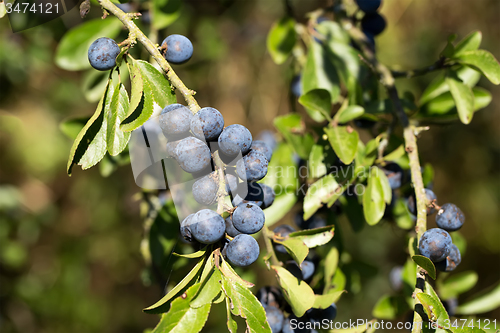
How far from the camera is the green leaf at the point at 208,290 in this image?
812 millimetres

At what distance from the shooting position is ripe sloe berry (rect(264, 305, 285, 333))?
3.60ft

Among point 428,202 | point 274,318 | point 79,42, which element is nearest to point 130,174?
point 79,42

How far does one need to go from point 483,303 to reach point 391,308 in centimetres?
34

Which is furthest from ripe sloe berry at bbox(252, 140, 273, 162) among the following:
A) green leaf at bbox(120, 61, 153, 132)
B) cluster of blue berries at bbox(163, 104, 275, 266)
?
green leaf at bbox(120, 61, 153, 132)

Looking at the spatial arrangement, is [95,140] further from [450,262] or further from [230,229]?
[450,262]

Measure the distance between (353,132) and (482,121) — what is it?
8.16 ft

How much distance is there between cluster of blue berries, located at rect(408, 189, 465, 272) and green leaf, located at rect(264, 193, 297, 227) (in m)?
0.41

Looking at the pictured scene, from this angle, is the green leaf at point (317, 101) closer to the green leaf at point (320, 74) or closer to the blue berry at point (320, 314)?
the green leaf at point (320, 74)

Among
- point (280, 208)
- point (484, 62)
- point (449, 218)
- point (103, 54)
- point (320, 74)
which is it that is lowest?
point (280, 208)

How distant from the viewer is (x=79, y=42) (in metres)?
1.54

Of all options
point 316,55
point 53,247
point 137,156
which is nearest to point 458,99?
point 316,55

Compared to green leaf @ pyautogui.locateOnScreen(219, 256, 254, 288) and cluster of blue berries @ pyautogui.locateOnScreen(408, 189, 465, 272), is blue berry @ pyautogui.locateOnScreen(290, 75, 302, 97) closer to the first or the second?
cluster of blue berries @ pyautogui.locateOnScreen(408, 189, 465, 272)

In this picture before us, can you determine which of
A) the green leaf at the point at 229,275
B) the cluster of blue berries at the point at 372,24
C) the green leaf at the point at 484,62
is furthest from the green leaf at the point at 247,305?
the cluster of blue berries at the point at 372,24

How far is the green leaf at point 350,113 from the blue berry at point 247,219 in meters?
0.57
